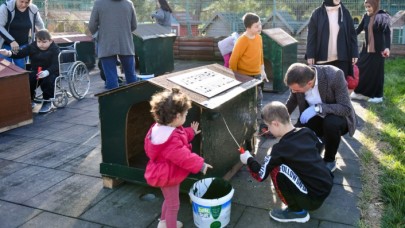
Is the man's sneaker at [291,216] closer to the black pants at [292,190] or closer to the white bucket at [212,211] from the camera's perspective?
the black pants at [292,190]

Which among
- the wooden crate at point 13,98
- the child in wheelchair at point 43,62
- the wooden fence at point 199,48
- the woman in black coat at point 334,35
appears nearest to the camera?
the woman in black coat at point 334,35

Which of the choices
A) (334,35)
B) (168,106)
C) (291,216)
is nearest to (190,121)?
(168,106)

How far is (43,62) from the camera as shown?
6953 millimetres

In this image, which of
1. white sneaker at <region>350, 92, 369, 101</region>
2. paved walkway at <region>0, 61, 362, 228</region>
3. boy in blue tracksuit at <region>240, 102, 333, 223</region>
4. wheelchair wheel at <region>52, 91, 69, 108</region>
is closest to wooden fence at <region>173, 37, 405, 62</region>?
white sneaker at <region>350, 92, 369, 101</region>

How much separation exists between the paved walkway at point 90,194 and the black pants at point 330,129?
276 millimetres

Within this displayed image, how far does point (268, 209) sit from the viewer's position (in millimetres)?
3598

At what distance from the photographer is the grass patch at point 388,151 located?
3506 mm

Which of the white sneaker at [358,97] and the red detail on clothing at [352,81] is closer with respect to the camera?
the red detail on clothing at [352,81]

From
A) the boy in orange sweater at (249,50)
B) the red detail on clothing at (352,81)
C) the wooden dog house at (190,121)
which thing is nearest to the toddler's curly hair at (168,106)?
the wooden dog house at (190,121)

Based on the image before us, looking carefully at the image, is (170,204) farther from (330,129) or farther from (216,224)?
(330,129)

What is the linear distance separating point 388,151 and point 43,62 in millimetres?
5328

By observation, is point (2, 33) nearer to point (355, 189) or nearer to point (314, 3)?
point (355, 189)

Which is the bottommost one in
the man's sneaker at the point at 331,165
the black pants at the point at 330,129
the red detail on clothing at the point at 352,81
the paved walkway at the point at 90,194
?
the paved walkway at the point at 90,194

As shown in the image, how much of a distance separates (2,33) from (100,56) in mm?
1721
